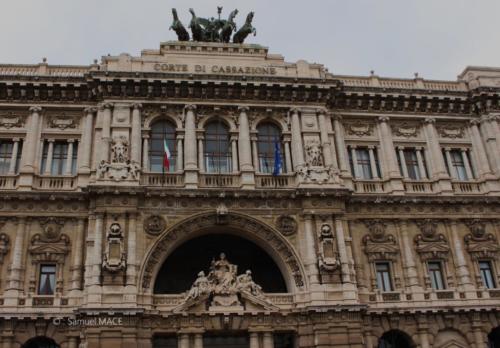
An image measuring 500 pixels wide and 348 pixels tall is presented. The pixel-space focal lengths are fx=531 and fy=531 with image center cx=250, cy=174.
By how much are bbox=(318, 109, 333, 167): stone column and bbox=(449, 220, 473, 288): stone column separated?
24.9 ft

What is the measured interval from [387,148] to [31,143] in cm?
1976

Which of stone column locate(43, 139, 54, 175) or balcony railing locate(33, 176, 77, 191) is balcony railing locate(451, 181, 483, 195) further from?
stone column locate(43, 139, 54, 175)

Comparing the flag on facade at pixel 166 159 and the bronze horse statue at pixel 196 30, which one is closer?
the flag on facade at pixel 166 159

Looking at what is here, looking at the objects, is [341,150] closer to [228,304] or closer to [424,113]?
[424,113]

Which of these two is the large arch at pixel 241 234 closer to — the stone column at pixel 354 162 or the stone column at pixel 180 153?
the stone column at pixel 180 153

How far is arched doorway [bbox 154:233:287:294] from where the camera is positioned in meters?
28.5

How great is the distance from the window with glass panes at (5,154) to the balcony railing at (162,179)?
24.2 ft

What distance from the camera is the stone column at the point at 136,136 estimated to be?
2773 cm

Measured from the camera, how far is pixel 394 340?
27.0 meters

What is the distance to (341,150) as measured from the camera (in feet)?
99.1

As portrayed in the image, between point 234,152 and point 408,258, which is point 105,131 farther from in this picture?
point 408,258

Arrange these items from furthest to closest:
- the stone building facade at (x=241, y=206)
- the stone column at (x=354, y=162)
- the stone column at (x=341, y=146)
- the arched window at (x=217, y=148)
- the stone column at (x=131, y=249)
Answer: the stone column at (x=354, y=162) < the stone column at (x=341, y=146) < the arched window at (x=217, y=148) < the stone building facade at (x=241, y=206) < the stone column at (x=131, y=249)

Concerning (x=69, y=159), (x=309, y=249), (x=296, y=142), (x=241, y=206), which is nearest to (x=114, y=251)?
(x=69, y=159)

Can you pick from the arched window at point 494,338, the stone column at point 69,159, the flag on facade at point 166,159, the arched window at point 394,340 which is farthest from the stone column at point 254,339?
the stone column at point 69,159
